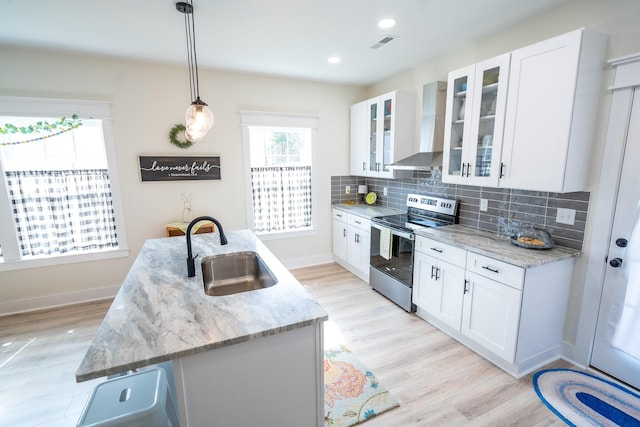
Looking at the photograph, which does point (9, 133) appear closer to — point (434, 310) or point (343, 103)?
point (343, 103)

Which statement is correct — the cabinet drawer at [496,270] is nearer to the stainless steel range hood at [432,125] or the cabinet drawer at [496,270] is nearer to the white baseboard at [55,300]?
the stainless steel range hood at [432,125]

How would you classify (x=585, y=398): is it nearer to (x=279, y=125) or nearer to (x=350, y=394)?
(x=350, y=394)

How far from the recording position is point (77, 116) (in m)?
3.13

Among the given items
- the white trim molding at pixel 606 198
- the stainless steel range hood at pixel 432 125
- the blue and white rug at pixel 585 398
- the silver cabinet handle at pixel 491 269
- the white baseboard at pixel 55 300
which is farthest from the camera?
the white baseboard at pixel 55 300

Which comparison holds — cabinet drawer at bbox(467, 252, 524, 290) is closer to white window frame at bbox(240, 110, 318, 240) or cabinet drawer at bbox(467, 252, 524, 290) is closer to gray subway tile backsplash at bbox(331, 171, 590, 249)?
gray subway tile backsplash at bbox(331, 171, 590, 249)

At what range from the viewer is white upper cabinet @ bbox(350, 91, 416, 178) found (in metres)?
3.53

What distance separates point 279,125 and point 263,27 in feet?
5.29

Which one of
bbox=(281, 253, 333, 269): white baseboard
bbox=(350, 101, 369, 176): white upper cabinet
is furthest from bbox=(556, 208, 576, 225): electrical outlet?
bbox=(281, 253, 333, 269): white baseboard

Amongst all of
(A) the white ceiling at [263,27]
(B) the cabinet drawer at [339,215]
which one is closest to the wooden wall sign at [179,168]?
(A) the white ceiling at [263,27]

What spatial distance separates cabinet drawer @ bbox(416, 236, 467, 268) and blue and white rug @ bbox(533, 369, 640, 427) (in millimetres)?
986

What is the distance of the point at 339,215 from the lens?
173 inches

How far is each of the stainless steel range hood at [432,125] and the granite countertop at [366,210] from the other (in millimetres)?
743

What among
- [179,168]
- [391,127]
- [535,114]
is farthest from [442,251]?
[179,168]

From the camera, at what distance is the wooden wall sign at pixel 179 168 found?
3.47 metres
